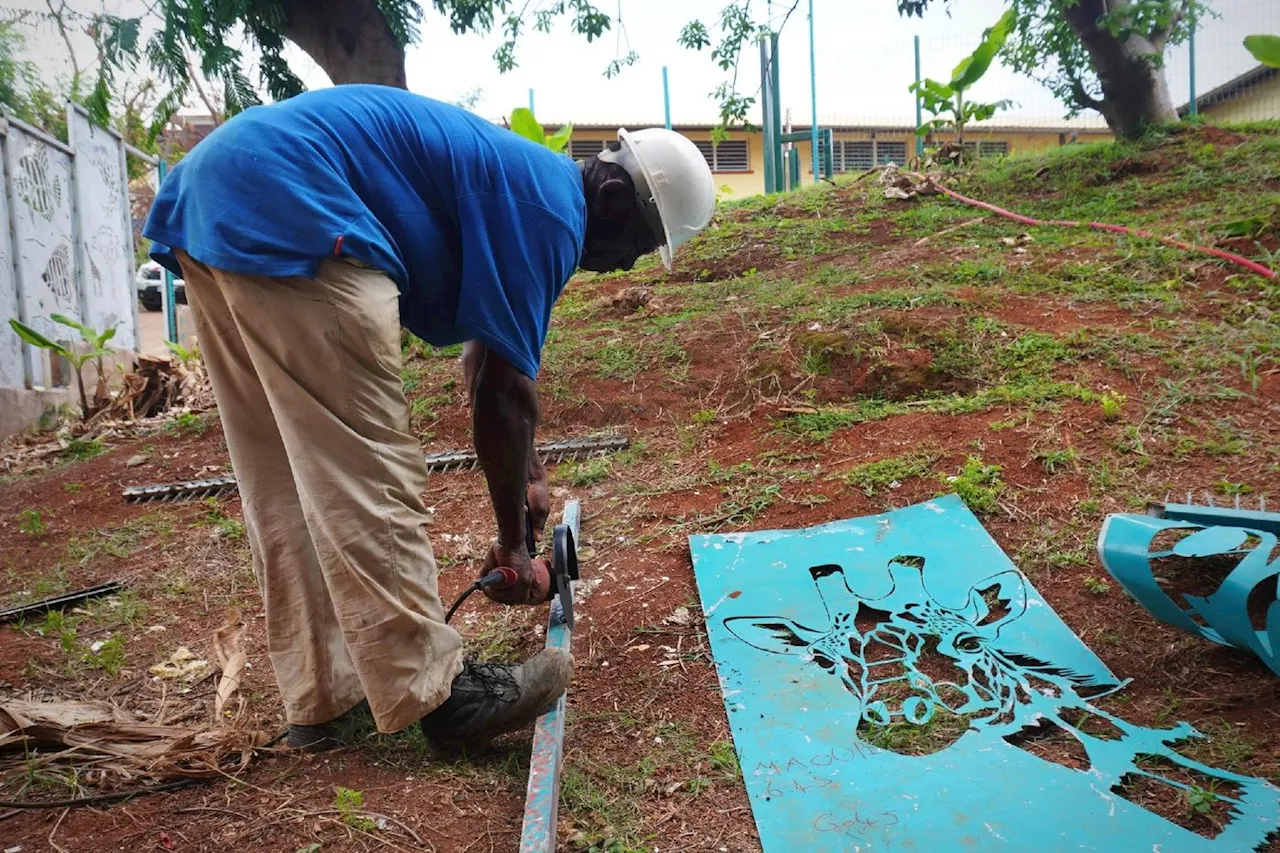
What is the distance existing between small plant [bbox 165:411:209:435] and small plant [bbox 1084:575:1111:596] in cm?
499

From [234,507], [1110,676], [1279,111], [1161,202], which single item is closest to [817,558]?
Answer: [1110,676]

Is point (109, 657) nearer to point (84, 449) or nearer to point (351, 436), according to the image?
point (351, 436)

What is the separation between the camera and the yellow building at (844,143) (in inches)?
492

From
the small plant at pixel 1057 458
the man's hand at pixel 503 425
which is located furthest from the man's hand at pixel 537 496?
the small plant at pixel 1057 458

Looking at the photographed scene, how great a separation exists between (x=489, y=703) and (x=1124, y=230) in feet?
17.5

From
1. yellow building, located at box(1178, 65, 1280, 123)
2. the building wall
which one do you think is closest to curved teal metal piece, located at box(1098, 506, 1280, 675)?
yellow building, located at box(1178, 65, 1280, 123)

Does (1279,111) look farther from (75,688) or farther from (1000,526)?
(75,688)

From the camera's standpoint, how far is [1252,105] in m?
10.5

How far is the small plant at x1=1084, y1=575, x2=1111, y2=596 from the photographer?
2568 millimetres

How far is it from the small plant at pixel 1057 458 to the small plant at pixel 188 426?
477 cm

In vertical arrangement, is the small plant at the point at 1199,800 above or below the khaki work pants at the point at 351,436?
below

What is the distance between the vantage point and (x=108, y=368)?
762cm

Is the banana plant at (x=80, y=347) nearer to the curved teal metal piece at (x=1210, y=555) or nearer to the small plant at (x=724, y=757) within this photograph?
the small plant at (x=724, y=757)

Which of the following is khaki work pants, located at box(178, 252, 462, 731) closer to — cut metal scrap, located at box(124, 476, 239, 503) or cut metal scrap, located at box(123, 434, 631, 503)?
cut metal scrap, located at box(123, 434, 631, 503)
